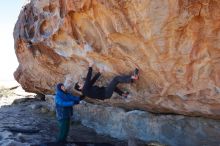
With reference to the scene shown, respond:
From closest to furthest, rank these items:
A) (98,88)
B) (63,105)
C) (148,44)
A: (148,44) → (98,88) → (63,105)

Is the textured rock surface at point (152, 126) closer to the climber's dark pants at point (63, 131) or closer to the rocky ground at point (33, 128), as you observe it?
the rocky ground at point (33, 128)

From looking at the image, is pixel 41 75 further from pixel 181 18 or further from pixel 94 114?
pixel 181 18

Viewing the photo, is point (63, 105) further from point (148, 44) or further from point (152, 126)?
→ point (148, 44)

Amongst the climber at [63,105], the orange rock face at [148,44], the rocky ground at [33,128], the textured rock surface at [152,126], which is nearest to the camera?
the orange rock face at [148,44]

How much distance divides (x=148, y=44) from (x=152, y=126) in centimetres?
290

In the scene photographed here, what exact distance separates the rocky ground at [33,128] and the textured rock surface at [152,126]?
334 mm

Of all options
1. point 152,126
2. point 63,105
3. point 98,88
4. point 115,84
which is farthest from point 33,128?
point 152,126

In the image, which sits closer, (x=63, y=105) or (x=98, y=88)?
(x=98, y=88)

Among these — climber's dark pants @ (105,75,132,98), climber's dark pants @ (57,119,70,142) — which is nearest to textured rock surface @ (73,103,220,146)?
climber's dark pants @ (105,75,132,98)

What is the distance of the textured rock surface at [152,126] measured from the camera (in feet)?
29.8

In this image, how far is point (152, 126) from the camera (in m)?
10.3

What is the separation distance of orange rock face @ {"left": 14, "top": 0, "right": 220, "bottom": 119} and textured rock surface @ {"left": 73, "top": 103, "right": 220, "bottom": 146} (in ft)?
0.89

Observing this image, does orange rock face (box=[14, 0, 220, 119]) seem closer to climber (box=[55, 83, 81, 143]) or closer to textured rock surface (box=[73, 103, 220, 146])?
textured rock surface (box=[73, 103, 220, 146])

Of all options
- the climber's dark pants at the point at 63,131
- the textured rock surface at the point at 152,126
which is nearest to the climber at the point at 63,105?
the climber's dark pants at the point at 63,131
